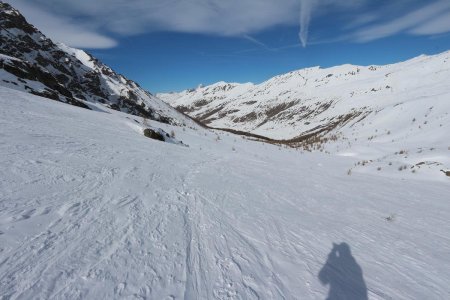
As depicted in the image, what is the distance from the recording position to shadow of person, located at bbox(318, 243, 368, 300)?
10.5 feet

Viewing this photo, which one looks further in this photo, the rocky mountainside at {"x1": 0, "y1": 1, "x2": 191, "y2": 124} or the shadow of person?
the rocky mountainside at {"x1": 0, "y1": 1, "x2": 191, "y2": 124}

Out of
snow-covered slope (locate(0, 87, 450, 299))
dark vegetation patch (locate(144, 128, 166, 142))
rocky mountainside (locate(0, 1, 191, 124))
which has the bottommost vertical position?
snow-covered slope (locate(0, 87, 450, 299))

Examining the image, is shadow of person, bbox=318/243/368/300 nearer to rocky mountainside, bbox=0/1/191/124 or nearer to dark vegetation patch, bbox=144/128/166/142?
dark vegetation patch, bbox=144/128/166/142

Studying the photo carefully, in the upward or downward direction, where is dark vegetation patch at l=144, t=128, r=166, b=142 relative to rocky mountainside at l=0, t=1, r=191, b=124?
downward

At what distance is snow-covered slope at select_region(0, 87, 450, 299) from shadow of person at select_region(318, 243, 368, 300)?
0.05 feet

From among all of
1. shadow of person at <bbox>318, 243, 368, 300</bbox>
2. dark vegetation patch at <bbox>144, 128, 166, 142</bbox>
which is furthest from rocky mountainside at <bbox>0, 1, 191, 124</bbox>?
shadow of person at <bbox>318, 243, 368, 300</bbox>

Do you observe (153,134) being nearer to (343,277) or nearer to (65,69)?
(343,277)

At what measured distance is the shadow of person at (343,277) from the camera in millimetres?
3200

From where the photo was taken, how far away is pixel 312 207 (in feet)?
19.8

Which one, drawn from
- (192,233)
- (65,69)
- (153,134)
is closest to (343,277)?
(192,233)

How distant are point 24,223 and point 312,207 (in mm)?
5110

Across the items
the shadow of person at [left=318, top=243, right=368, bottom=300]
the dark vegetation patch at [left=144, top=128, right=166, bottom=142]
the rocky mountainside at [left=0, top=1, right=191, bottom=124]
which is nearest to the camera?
the shadow of person at [left=318, top=243, right=368, bottom=300]

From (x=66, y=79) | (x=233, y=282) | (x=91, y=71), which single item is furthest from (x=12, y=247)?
(x=91, y=71)

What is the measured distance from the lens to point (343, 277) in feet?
11.5
